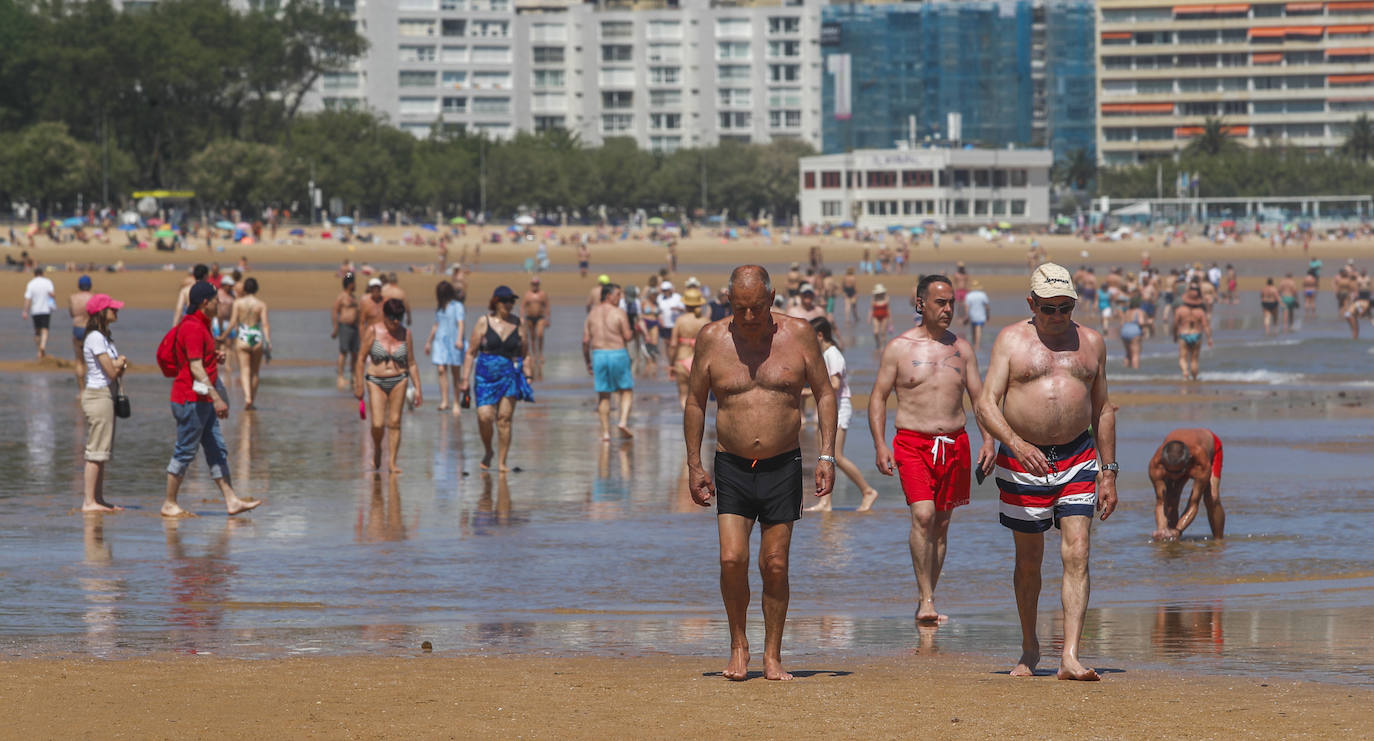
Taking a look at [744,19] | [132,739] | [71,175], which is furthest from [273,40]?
[132,739]

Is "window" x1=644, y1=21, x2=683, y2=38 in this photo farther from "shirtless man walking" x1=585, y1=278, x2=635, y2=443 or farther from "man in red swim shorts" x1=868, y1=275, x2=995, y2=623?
"man in red swim shorts" x1=868, y1=275, x2=995, y2=623

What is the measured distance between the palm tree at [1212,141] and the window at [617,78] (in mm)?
48629

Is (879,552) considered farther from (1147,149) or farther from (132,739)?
(1147,149)

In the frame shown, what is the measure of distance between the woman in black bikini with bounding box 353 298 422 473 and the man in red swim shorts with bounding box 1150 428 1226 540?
6439 mm

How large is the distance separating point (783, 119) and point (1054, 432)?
152019 mm

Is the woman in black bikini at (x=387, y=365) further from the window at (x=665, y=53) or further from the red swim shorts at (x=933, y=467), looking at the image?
the window at (x=665, y=53)

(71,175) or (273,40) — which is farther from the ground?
(273,40)

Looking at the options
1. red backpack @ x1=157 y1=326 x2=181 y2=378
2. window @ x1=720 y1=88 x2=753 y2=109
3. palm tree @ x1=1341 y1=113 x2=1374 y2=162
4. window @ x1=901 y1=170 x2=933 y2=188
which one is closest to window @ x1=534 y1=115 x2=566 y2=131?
window @ x1=720 y1=88 x2=753 y2=109

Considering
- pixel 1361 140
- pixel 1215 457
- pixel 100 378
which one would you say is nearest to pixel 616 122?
pixel 1361 140

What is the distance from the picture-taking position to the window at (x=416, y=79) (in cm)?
14988

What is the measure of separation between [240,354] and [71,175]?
8217 centimetres

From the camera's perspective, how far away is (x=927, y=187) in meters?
134

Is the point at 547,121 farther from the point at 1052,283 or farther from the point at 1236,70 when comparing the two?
the point at 1052,283

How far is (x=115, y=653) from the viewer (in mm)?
8328
